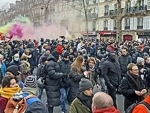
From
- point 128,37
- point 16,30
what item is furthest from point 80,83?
point 128,37

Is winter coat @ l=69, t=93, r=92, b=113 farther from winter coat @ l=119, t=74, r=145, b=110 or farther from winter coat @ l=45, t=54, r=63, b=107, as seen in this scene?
winter coat @ l=45, t=54, r=63, b=107

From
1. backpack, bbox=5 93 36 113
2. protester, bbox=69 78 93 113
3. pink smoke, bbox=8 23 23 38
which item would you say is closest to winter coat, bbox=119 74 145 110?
protester, bbox=69 78 93 113

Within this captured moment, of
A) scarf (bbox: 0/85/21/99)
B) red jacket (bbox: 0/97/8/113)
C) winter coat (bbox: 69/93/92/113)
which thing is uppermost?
scarf (bbox: 0/85/21/99)

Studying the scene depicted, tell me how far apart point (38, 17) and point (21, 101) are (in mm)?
70051

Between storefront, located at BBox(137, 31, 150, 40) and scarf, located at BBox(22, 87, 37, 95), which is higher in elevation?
scarf, located at BBox(22, 87, 37, 95)

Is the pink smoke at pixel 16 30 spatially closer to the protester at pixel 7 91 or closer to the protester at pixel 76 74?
the protester at pixel 76 74

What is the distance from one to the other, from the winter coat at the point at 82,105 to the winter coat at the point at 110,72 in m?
3.30

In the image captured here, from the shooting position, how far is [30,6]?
80.0 metres

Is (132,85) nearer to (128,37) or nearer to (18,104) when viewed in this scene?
(18,104)

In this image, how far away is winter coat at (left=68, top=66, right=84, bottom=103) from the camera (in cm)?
718

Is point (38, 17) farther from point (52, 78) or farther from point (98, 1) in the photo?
point (52, 78)

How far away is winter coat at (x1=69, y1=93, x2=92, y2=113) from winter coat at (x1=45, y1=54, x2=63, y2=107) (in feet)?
8.57

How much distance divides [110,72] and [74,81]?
3.74 feet

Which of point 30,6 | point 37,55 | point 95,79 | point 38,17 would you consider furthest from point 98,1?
point 95,79
